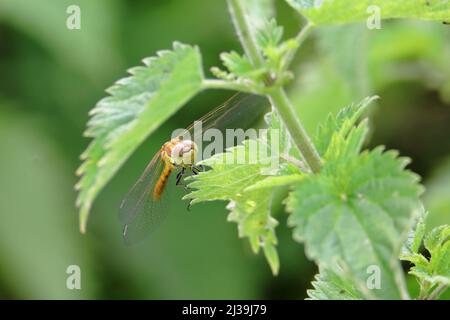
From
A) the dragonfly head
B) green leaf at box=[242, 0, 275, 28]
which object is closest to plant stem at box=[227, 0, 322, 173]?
the dragonfly head

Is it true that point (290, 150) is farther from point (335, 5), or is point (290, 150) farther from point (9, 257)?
point (9, 257)

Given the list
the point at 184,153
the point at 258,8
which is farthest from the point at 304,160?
the point at 258,8

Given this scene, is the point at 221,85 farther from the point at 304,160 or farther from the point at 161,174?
the point at 161,174

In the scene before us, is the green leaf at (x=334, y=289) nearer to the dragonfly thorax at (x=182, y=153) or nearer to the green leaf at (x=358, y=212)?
Answer: the green leaf at (x=358, y=212)

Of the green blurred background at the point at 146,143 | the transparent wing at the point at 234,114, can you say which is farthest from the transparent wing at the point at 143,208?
the green blurred background at the point at 146,143

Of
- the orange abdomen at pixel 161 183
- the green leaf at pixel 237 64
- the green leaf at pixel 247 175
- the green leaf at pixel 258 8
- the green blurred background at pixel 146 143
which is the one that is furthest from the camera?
the green blurred background at pixel 146 143

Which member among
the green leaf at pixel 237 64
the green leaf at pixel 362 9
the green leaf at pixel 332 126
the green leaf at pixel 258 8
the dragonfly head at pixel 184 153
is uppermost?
the green leaf at pixel 258 8
